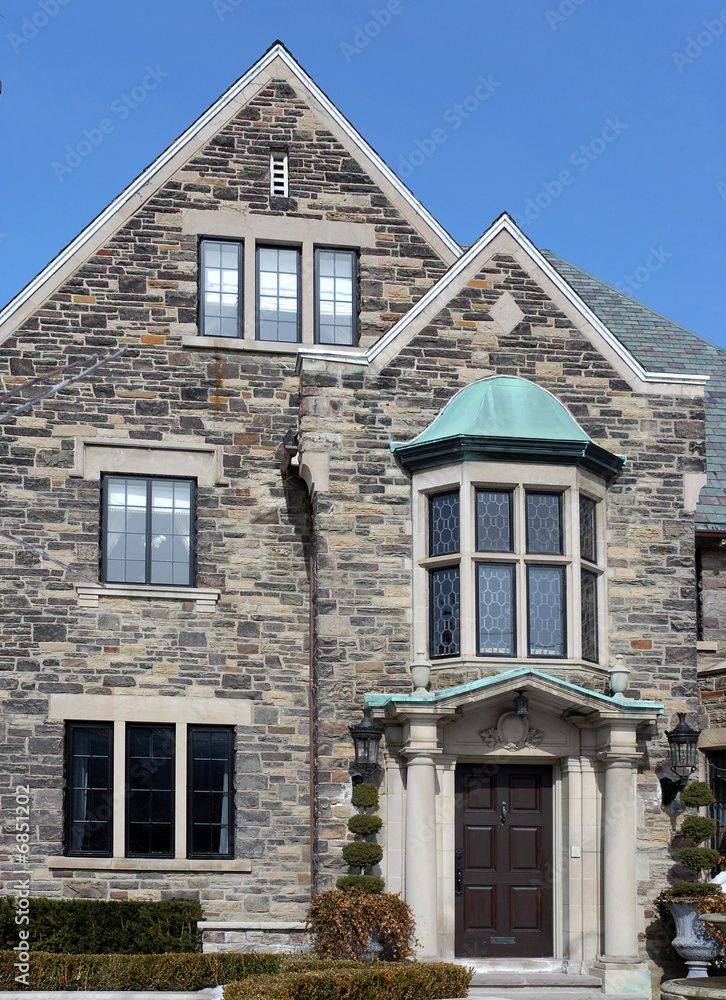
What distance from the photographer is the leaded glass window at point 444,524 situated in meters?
17.1

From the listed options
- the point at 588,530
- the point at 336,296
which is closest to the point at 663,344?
Answer: the point at 336,296

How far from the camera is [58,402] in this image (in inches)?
719

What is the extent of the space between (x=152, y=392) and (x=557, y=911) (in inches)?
324

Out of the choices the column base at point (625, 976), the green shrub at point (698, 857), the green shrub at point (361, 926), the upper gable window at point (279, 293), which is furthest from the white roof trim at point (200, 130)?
the column base at point (625, 976)

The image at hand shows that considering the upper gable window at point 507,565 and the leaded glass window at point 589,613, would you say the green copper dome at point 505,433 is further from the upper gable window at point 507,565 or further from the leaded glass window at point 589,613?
the leaded glass window at point 589,613

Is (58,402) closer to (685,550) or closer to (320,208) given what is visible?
(320,208)

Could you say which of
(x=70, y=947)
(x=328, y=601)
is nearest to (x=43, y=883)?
(x=70, y=947)

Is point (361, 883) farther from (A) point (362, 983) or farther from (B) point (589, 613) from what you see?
(B) point (589, 613)

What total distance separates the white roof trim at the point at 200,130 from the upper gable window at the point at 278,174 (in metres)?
0.92

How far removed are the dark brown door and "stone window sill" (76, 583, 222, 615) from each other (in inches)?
150

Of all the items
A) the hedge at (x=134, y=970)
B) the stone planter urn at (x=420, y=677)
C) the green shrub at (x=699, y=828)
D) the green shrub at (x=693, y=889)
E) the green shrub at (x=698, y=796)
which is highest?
the stone planter urn at (x=420, y=677)

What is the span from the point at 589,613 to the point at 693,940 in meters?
3.95

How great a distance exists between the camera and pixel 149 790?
17547 millimetres

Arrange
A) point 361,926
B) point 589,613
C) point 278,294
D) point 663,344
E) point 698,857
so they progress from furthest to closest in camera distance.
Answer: point 663,344
point 278,294
point 589,613
point 698,857
point 361,926
